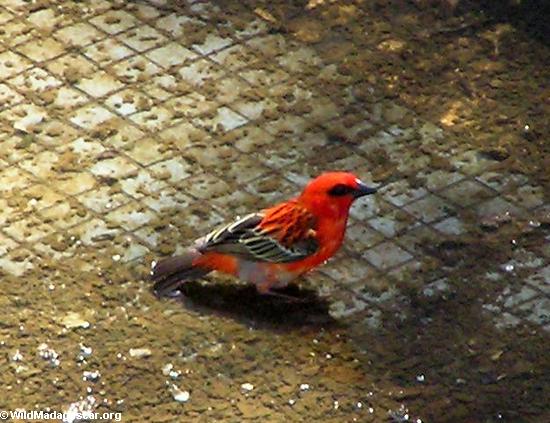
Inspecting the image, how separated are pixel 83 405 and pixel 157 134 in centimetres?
176

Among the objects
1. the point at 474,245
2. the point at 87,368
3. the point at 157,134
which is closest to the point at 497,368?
the point at 474,245

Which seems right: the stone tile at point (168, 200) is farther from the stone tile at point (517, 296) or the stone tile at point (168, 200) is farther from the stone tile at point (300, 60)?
the stone tile at point (517, 296)

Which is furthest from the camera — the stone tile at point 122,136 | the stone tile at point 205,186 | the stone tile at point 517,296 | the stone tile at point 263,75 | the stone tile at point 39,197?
the stone tile at point 263,75

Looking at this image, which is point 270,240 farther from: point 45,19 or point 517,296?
point 45,19

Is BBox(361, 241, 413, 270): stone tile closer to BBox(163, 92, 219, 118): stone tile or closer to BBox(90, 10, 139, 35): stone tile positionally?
BBox(163, 92, 219, 118): stone tile

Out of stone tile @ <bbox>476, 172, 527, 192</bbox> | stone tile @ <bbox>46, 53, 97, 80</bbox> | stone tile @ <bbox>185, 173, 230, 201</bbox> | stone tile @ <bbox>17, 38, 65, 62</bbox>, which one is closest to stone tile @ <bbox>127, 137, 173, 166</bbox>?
stone tile @ <bbox>185, 173, 230, 201</bbox>

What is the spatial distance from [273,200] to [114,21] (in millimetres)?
1571

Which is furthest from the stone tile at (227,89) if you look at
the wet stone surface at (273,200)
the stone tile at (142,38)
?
the stone tile at (142,38)

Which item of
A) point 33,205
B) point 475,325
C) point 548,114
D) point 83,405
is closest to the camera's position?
point 83,405

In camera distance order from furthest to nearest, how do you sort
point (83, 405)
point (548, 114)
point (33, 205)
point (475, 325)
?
point (548, 114), point (33, 205), point (475, 325), point (83, 405)

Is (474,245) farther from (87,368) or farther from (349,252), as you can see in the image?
(87,368)

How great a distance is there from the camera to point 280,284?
23.1 feet

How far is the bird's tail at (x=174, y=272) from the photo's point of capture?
6.92 m

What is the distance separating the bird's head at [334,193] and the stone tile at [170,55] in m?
1.62
